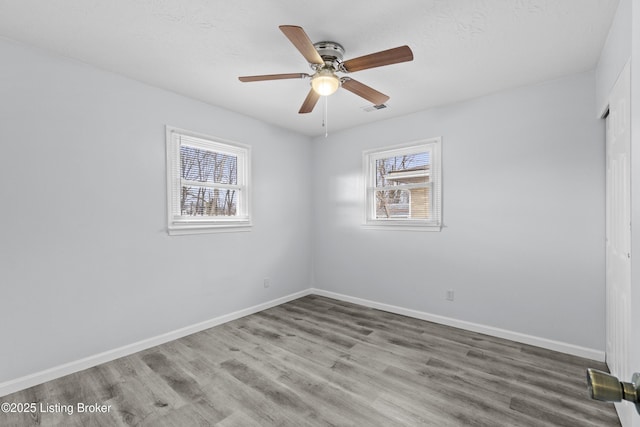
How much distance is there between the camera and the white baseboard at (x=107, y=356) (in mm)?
2266

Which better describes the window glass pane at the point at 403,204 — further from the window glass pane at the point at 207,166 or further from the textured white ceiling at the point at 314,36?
the window glass pane at the point at 207,166

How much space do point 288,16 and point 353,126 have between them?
8.16 ft

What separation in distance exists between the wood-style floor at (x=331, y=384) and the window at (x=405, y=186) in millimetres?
1390

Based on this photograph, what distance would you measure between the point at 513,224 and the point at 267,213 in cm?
297

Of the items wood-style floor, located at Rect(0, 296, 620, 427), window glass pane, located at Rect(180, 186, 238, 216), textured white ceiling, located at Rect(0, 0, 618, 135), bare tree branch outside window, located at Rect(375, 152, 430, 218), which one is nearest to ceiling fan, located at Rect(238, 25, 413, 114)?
textured white ceiling, located at Rect(0, 0, 618, 135)

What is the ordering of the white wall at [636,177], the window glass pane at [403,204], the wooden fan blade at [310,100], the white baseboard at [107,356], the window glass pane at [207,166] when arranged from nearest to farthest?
the white wall at [636,177] → the white baseboard at [107,356] → the wooden fan blade at [310,100] → the window glass pane at [207,166] → the window glass pane at [403,204]

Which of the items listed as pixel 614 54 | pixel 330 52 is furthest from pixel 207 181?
pixel 614 54

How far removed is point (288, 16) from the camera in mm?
2018

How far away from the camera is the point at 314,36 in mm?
2240

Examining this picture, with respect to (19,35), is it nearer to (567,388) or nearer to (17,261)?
(17,261)

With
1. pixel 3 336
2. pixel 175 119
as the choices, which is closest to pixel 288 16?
pixel 175 119

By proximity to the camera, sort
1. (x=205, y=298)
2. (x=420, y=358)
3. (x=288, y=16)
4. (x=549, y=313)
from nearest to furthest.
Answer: (x=288, y=16), (x=420, y=358), (x=549, y=313), (x=205, y=298)

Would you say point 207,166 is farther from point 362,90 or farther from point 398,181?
point 398,181

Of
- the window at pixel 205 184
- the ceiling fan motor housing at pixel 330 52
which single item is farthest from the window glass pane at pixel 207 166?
the ceiling fan motor housing at pixel 330 52
